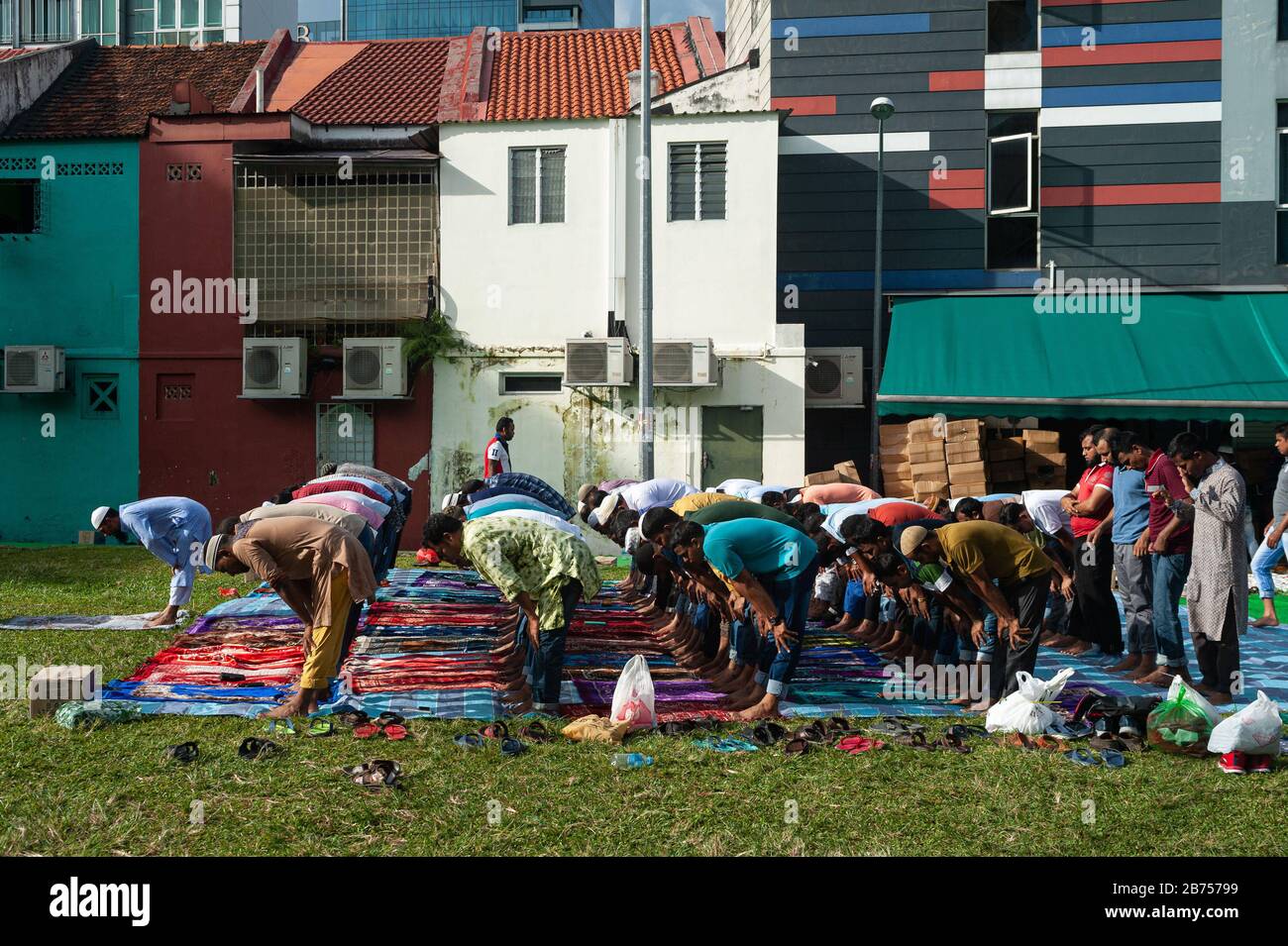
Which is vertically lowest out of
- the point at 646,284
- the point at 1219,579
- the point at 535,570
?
the point at 1219,579

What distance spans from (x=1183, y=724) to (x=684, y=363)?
12.0m

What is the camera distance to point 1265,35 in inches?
695

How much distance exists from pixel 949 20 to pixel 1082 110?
2.41 meters

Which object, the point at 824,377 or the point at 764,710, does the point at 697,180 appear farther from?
the point at 764,710

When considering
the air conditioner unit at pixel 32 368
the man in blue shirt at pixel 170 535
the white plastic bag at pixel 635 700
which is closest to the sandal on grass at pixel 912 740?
the white plastic bag at pixel 635 700

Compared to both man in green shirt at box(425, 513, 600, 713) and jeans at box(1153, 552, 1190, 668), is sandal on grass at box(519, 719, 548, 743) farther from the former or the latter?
jeans at box(1153, 552, 1190, 668)

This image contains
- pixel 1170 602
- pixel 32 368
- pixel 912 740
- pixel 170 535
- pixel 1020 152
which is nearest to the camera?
pixel 912 740

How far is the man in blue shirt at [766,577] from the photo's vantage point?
7.55 m

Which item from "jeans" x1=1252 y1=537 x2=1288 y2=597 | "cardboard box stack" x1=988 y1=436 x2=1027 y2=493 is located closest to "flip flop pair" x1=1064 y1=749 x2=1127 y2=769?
"jeans" x1=1252 y1=537 x2=1288 y2=597

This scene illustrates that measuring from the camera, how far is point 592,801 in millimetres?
5688

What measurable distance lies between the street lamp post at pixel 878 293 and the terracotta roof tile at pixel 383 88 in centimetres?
704

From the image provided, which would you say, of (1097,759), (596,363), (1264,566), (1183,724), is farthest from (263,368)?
(1183,724)

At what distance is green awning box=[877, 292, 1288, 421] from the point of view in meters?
15.6

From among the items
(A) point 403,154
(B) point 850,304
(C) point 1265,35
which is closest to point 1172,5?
(C) point 1265,35
